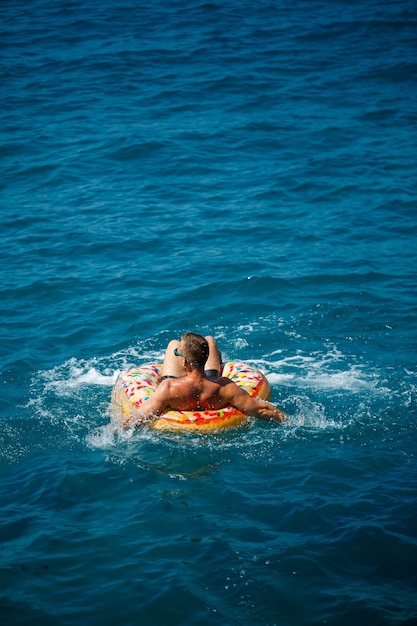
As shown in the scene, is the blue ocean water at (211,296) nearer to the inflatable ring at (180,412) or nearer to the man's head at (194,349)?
the inflatable ring at (180,412)

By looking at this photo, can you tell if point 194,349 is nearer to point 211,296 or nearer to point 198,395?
point 198,395

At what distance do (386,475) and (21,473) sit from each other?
3.77 metres

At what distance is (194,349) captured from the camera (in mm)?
7961

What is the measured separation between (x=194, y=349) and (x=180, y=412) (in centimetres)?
88

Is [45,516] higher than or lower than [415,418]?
higher

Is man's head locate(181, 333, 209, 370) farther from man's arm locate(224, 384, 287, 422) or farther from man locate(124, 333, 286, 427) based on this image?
man's arm locate(224, 384, 287, 422)

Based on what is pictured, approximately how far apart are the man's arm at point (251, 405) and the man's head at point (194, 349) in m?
0.53

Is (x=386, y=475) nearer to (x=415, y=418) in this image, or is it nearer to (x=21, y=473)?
(x=415, y=418)

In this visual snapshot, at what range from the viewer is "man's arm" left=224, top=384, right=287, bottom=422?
8438 millimetres

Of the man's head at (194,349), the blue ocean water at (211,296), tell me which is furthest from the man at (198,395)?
the blue ocean water at (211,296)

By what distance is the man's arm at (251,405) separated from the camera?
332 inches

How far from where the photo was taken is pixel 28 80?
19.8m

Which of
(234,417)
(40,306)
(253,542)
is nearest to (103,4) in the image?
(40,306)

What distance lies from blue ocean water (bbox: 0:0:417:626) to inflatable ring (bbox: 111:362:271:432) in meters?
0.18
